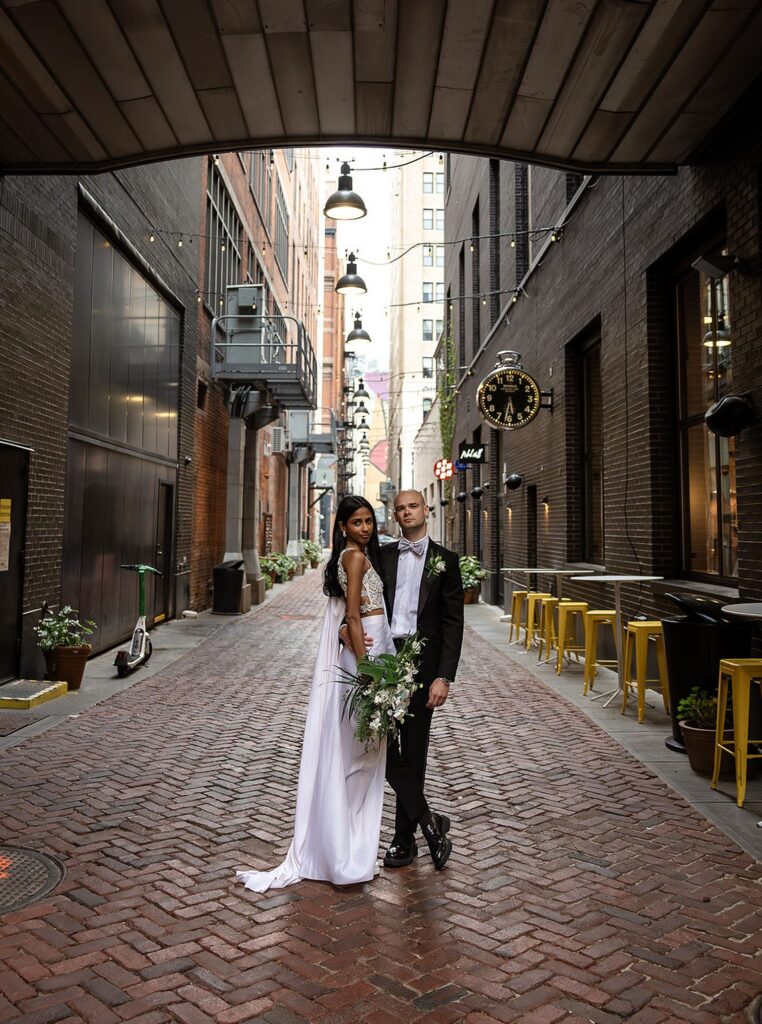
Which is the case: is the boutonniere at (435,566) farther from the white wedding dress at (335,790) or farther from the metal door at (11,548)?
the metal door at (11,548)

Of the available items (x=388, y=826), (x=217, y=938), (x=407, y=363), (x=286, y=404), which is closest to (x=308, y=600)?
(x=286, y=404)

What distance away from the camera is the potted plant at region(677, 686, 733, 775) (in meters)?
5.35

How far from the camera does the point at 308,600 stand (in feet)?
65.9

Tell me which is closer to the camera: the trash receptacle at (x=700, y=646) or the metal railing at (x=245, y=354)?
the trash receptacle at (x=700, y=646)

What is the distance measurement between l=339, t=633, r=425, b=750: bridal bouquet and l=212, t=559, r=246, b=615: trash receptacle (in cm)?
1276

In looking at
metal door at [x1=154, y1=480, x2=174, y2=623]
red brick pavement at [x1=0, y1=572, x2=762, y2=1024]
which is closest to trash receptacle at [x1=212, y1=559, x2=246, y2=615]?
metal door at [x1=154, y1=480, x2=174, y2=623]

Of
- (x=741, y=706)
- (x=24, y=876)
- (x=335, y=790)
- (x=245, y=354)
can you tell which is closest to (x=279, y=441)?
(x=245, y=354)

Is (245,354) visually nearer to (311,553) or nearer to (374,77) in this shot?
(374,77)

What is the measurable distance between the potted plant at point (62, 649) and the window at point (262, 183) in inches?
659

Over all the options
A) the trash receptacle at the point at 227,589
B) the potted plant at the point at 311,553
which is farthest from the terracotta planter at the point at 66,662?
the potted plant at the point at 311,553

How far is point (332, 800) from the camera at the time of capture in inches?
147

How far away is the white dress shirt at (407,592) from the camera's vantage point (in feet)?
13.2

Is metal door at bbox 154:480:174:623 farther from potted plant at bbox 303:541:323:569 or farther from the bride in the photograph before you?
potted plant at bbox 303:541:323:569

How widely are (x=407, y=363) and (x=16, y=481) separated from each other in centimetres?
4798
